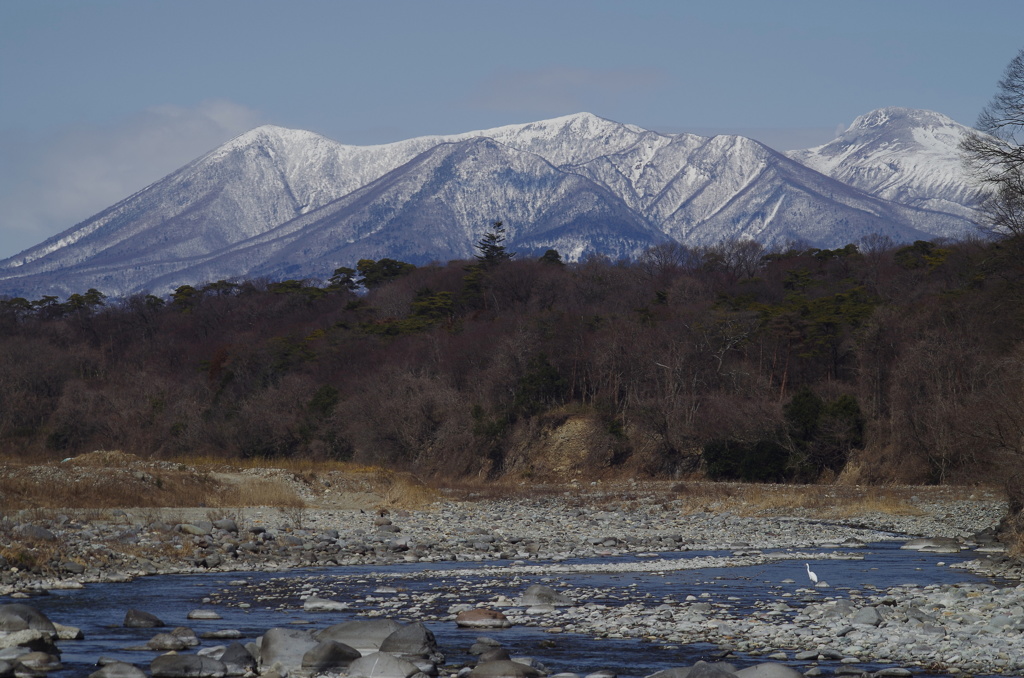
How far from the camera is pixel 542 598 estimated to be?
17.7 meters

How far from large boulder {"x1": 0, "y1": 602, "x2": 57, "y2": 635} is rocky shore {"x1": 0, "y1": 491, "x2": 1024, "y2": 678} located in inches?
125

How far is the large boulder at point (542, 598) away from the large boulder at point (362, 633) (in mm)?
3620

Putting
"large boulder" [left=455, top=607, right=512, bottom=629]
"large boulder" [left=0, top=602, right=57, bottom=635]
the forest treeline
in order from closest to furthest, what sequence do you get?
"large boulder" [left=0, top=602, right=57, bottom=635]
"large boulder" [left=455, top=607, right=512, bottom=629]
the forest treeline

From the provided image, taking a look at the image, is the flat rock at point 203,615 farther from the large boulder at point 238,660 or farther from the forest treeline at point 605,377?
the forest treeline at point 605,377

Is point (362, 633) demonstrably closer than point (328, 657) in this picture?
No

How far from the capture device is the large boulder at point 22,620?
14.1m

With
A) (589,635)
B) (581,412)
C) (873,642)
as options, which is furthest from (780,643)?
(581,412)

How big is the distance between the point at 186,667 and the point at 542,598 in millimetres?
6723

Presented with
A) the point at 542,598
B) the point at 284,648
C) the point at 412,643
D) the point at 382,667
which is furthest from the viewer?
the point at 542,598

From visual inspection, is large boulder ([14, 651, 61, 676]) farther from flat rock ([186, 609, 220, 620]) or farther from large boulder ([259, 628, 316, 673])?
flat rock ([186, 609, 220, 620])

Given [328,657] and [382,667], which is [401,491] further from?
[382,667]

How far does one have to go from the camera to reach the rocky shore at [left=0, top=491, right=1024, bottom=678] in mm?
14211

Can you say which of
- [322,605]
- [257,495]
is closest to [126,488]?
[257,495]

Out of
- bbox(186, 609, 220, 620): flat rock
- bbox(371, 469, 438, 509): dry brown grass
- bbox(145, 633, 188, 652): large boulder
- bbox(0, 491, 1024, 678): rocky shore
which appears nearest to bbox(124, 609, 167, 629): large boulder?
bbox(186, 609, 220, 620): flat rock
